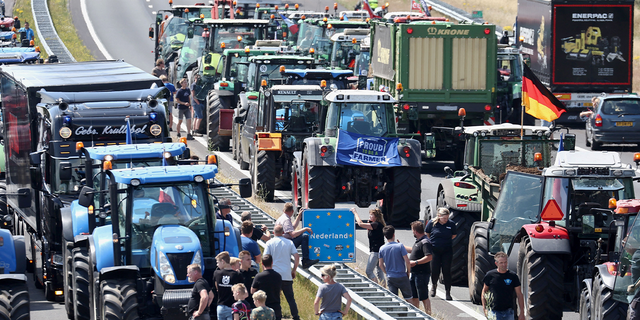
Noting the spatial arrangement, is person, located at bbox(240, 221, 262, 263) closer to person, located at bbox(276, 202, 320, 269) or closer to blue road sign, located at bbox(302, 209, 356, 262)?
person, located at bbox(276, 202, 320, 269)

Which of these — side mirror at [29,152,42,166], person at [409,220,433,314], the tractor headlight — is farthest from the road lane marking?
the tractor headlight

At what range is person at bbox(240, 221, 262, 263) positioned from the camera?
13391 mm

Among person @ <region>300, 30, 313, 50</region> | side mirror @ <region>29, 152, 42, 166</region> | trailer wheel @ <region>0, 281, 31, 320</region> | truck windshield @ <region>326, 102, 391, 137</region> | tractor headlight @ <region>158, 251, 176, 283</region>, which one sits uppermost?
person @ <region>300, 30, 313, 50</region>

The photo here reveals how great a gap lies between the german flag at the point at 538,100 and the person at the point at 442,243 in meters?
3.39

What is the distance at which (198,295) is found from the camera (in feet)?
35.4

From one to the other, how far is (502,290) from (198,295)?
11.1 feet

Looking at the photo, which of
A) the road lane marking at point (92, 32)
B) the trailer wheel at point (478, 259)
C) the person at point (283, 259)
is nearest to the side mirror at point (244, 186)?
the person at point (283, 259)

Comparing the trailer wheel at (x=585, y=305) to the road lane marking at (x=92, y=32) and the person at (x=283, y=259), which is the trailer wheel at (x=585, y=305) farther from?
the road lane marking at (x=92, y=32)

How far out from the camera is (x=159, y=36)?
38.6m

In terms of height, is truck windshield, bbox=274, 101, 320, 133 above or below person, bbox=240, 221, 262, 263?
above

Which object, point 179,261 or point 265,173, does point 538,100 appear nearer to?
point 265,173

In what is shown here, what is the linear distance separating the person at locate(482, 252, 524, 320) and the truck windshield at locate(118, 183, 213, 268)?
126 inches

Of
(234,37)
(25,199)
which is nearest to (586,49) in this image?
(234,37)

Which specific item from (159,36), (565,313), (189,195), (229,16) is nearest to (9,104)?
(189,195)
